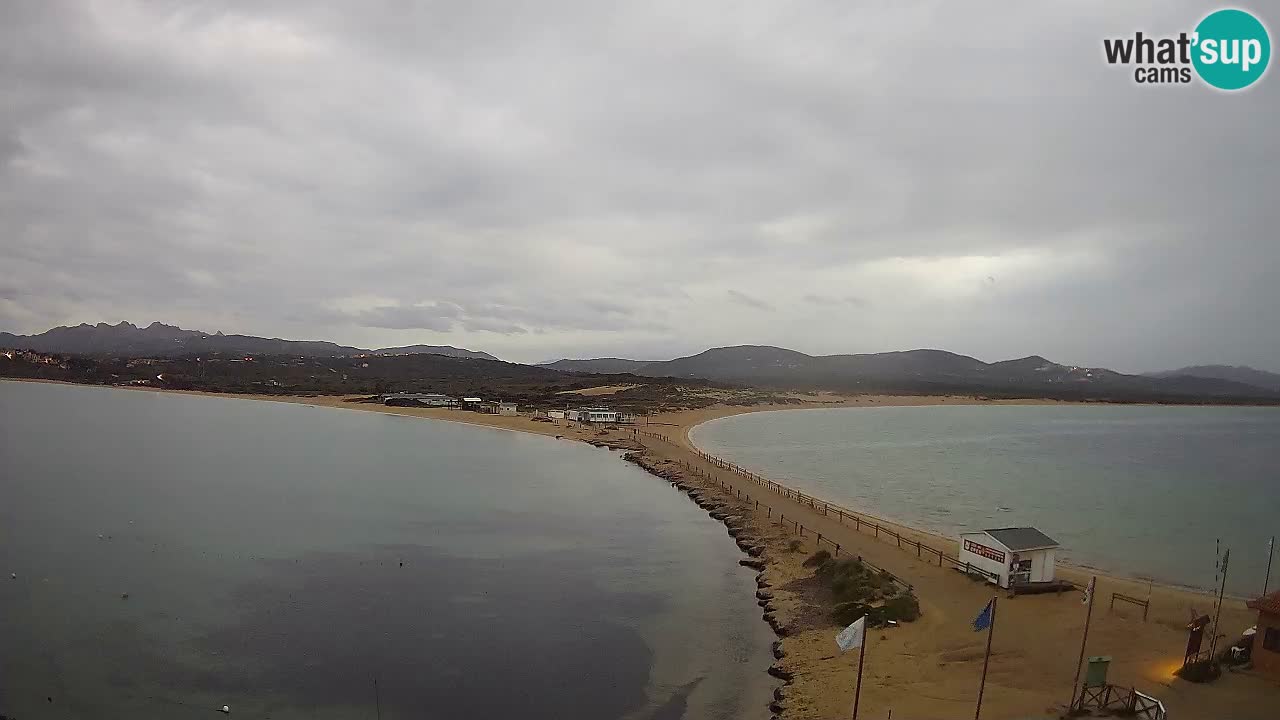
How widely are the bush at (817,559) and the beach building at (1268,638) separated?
1145 centimetres

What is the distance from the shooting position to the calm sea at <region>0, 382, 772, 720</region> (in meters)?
15.9

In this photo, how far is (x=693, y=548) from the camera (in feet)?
94.0

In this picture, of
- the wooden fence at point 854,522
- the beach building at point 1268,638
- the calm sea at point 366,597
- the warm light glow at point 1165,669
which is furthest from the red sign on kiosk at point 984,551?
the calm sea at point 366,597

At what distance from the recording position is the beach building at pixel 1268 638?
44.6 ft

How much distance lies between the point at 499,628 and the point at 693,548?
10735 mm

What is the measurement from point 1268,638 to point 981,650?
5317 mm

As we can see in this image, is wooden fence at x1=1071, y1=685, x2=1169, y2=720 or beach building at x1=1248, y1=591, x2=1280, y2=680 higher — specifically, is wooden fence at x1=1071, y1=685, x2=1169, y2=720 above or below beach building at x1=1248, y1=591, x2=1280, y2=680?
below

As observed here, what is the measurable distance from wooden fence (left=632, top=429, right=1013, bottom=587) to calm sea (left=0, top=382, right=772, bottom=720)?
5318 millimetres

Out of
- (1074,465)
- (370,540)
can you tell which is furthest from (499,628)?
(1074,465)

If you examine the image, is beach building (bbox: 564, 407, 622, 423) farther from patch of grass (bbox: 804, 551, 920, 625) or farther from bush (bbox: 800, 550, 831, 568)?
patch of grass (bbox: 804, 551, 920, 625)

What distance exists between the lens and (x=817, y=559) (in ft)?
78.9

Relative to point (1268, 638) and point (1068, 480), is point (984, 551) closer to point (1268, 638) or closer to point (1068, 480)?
point (1268, 638)

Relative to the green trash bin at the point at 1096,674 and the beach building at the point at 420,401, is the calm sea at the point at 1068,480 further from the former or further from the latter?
the beach building at the point at 420,401

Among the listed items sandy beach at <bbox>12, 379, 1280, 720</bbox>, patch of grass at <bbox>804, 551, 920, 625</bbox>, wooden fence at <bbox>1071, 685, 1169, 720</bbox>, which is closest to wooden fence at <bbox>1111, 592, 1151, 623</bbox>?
sandy beach at <bbox>12, 379, 1280, 720</bbox>
